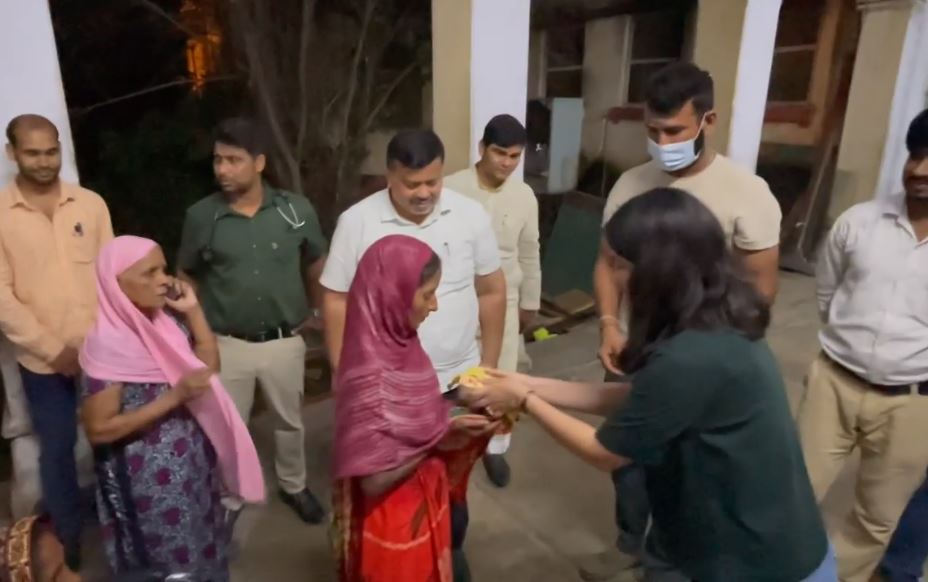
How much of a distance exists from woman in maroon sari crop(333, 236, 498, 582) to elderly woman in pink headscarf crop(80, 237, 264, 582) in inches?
19.7

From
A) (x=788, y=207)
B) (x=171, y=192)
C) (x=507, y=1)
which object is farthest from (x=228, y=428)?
(x=788, y=207)

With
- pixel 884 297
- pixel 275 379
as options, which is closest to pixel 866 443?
pixel 884 297

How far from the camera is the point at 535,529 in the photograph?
10.2 feet

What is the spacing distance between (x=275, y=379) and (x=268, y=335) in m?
0.18

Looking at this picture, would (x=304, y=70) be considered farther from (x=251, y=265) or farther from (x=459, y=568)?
(x=459, y=568)

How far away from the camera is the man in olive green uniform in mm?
2688

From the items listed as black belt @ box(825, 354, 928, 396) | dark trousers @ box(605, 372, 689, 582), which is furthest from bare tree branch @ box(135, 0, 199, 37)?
black belt @ box(825, 354, 928, 396)

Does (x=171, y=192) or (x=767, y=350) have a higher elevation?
(x=767, y=350)

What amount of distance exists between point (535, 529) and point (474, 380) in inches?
57.0

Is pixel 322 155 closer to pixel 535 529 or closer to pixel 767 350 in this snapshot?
pixel 535 529

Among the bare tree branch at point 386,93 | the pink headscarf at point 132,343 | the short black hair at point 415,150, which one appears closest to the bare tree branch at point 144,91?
the bare tree branch at point 386,93

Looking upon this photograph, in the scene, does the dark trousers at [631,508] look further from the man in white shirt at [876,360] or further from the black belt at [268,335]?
the black belt at [268,335]

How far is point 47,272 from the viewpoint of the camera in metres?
2.53

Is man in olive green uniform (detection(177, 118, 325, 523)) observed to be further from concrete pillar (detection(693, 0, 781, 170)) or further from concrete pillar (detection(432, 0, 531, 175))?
concrete pillar (detection(693, 0, 781, 170))
